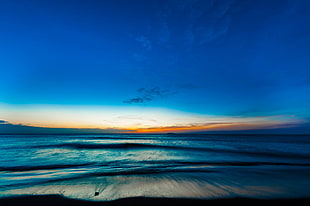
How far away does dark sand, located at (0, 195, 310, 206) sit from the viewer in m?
4.02

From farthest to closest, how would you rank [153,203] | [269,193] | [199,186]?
1. [199,186]
2. [269,193]
3. [153,203]

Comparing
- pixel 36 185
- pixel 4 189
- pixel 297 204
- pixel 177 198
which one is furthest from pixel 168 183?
pixel 4 189

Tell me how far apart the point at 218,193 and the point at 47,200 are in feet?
16.9

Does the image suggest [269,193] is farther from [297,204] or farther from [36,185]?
[36,185]

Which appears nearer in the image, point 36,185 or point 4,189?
point 4,189

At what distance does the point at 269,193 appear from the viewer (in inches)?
194

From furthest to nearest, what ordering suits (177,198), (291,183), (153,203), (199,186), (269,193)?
(291,183)
(199,186)
(269,193)
(177,198)
(153,203)

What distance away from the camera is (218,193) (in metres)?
4.93

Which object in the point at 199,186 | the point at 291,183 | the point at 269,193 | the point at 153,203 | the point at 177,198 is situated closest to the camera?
the point at 153,203

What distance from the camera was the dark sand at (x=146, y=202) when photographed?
4.02 metres

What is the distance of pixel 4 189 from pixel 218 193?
23.8 feet

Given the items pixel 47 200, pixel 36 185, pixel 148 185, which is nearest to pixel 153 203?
pixel 148 185

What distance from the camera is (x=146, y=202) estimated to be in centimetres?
408

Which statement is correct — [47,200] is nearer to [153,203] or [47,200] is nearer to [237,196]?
[153,203]
